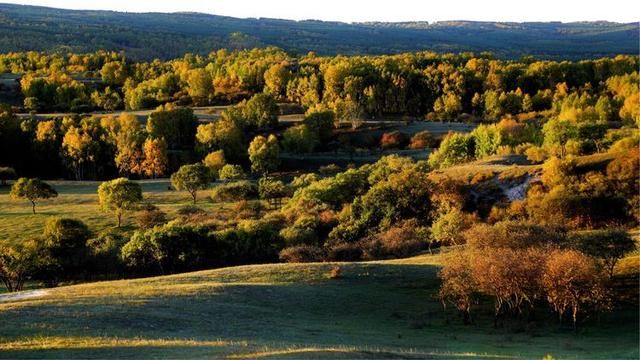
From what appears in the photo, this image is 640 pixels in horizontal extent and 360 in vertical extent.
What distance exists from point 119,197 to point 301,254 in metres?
29.2

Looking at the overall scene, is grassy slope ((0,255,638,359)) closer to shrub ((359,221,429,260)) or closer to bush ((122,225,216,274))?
shrub ((359,221,429,260))

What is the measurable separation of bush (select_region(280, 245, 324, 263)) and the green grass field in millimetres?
25428

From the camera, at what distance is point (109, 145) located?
14000cm

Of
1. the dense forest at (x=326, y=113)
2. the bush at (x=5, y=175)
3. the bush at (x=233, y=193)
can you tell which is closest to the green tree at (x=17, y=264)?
the bush at (x=233, y=193)

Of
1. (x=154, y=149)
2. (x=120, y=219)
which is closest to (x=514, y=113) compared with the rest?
(x=154, y=149)

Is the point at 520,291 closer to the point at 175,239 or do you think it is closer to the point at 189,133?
the point at 175,239

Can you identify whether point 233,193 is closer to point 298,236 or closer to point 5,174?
point 298,236

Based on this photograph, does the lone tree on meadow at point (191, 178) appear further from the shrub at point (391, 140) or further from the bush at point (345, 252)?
the shrub at point (391, 140)

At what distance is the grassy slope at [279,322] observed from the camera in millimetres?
28641

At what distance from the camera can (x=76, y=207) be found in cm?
9619

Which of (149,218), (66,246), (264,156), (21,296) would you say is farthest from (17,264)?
(264,156)

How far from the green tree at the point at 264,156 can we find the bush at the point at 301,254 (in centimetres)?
5776

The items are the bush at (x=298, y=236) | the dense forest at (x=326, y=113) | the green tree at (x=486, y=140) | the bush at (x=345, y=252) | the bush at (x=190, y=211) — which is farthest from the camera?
the dense forest at (x=326, y=113)

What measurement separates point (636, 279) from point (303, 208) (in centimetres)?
4909
